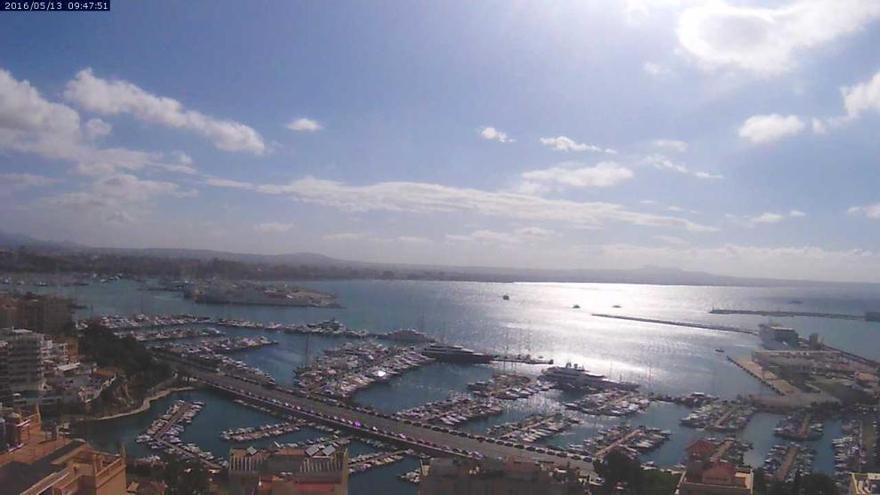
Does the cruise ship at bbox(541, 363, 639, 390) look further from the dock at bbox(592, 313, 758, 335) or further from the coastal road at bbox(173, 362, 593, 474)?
the dock at bbox(592, 313, 758, 335)

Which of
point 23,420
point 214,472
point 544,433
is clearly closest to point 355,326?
point 544,433

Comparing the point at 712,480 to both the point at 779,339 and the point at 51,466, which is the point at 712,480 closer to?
the point at 51,466

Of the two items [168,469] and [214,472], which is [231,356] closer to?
[214,472]

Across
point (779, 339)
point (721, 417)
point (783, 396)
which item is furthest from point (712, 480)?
point (779, 339)

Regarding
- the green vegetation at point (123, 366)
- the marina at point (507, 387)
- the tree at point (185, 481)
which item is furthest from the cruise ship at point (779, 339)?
the tree at point (185, 481)

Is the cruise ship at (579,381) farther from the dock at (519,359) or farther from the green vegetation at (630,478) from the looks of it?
the green vegetation at (630,478)
